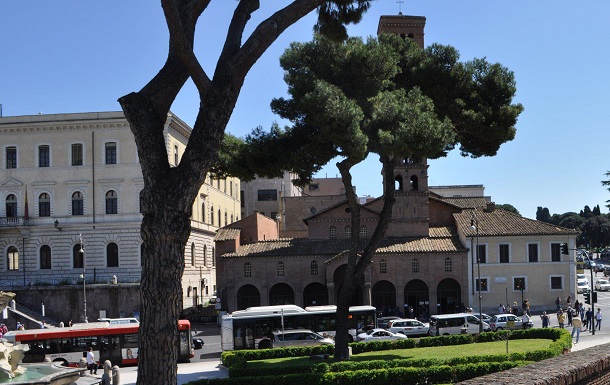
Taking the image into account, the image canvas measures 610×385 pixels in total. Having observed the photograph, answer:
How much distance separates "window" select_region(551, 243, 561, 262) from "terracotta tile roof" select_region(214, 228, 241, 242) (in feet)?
72.6

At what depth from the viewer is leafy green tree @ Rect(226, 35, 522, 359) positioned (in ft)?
86.0

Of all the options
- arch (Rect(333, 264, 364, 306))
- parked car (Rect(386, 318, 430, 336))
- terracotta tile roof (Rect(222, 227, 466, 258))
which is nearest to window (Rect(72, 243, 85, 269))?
terracotta tile roof (Rect(222, 227, 466, 258))

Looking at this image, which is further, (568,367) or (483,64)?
(483,64)

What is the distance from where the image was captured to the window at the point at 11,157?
54.5 m

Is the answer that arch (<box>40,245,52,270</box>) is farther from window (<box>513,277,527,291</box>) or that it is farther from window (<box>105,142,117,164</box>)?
window (<box>513,277,527,291</box>)

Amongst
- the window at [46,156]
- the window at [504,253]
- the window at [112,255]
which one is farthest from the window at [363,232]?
the window at [46,156]

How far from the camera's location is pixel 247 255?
2058 inches

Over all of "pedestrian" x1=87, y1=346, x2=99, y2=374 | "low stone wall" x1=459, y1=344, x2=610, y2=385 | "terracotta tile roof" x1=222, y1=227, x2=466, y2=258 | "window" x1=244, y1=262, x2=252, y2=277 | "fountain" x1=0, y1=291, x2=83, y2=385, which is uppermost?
"terracotta tile roof" x1=222, y1=227, x2=466, y2=258

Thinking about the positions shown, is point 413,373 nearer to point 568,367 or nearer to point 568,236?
point 568,367

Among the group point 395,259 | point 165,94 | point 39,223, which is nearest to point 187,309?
point 39,223

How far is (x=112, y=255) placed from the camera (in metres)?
53.3

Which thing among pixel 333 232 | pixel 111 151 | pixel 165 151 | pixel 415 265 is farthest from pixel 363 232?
pixel 165 151

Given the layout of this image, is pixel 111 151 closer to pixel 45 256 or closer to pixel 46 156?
pixel 46 156

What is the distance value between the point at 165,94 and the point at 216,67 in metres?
0.95
